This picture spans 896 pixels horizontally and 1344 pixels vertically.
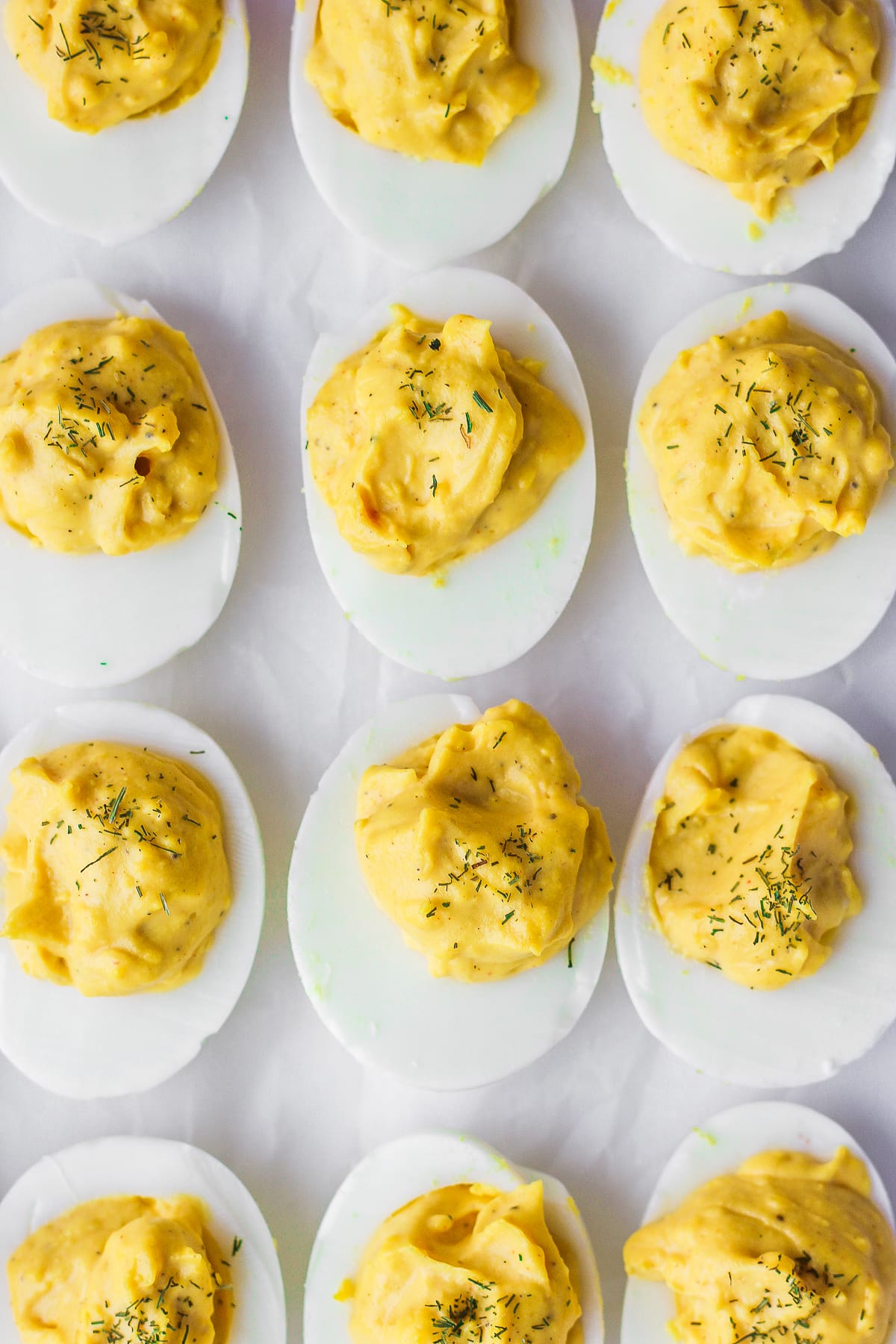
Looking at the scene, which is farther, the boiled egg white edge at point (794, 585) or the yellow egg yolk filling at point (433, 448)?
the boiled egg white edge at point (794, 585)

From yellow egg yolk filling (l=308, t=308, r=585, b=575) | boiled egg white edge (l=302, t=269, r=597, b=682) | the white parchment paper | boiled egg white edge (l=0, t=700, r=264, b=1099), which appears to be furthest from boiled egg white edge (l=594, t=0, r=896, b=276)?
boiled egg white edge (l=0, t=700, r=264, b=1099)

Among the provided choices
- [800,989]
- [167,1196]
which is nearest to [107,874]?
[167,1196]

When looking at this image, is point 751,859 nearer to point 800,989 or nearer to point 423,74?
point 800,989

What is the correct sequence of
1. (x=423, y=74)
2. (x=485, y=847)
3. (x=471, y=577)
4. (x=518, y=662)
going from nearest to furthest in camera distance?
(x=485, y=847)
(x=423, y=74)
(x=471, y=577)
(x=518, y=662)

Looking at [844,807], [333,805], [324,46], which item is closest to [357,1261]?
[333,805]

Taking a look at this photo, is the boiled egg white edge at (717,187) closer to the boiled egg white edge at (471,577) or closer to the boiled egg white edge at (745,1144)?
the boiled egg white edge at (471,577)

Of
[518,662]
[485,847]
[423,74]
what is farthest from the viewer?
[518,662]

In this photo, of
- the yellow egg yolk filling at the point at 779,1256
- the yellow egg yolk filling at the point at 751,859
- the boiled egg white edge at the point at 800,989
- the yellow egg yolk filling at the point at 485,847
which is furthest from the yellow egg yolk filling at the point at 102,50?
the yellow egg yolk filling at the point at 779,1256
